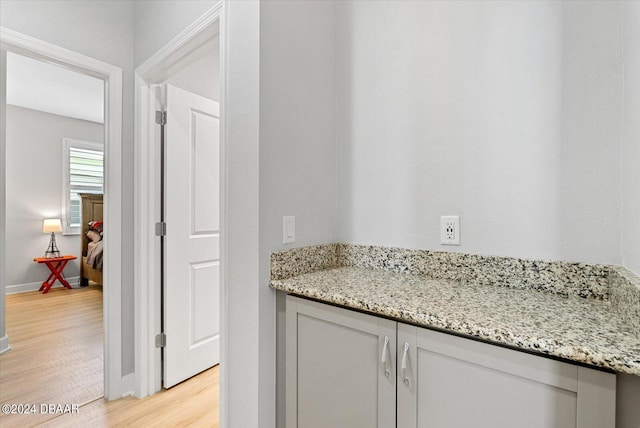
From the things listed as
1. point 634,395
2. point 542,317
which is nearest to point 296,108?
point 542,317

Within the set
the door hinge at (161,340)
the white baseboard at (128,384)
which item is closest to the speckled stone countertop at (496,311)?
the door hinge at (161,340)

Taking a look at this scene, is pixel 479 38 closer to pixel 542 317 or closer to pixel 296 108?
pixel 296 108

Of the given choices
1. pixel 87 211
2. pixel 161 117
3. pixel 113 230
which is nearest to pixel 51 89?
pixel 87 211

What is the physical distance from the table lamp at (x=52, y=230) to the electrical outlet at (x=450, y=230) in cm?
554

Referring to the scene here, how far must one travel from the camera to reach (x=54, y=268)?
482 cm

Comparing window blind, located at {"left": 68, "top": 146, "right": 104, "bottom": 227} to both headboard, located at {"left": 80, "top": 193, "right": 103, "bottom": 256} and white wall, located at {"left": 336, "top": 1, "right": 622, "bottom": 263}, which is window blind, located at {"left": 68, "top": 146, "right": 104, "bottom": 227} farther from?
white wall, located at {"left": 336, "top": 1, "right": 622, "bottom": 263}

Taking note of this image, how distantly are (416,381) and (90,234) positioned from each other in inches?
220

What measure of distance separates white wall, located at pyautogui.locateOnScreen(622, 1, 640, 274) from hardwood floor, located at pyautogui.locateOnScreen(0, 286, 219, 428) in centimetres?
197

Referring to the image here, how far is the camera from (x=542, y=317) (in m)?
0.85

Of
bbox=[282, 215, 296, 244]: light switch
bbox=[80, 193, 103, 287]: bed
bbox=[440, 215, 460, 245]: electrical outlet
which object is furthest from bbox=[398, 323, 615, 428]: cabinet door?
bbox=[80, 193, 103, 287]: bed

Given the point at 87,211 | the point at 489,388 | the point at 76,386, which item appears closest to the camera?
the point at 489,388

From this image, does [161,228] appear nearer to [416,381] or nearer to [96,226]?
[416,381]

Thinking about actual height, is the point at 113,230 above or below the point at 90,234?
above

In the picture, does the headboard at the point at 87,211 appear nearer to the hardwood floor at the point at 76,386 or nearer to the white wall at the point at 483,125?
the hardwood floor at the point at 76,386
